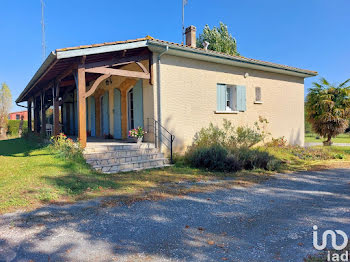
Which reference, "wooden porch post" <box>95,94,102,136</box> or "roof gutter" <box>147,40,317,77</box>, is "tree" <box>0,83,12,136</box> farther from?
"roof gutter" <box>147,40,317,77</box>

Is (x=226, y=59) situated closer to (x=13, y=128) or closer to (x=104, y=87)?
(x=104, y=87)

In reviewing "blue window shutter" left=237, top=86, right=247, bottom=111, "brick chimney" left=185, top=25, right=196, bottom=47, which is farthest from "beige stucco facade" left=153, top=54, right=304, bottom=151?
"brick chimney" left=185, top=25, right=196, bottom=47

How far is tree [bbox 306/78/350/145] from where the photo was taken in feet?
40.8

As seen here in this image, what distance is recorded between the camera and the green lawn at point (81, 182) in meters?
4.62

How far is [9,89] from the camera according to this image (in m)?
28.1

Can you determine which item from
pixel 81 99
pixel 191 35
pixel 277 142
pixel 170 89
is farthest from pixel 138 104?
pixel 277 142

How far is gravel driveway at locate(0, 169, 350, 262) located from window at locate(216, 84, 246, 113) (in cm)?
587

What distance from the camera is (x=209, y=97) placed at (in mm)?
10047

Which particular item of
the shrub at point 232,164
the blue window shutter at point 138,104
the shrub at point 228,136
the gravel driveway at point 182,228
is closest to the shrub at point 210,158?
the shrub at point 232,164

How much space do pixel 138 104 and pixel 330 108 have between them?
9.79 metres

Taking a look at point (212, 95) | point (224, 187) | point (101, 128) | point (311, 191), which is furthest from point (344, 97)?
point (101, 128)

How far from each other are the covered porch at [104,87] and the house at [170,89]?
0.02 meters

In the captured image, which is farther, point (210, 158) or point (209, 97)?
point (209, 97)

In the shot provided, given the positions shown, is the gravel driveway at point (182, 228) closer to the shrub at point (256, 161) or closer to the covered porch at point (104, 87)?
the shrub at point (256, 161)
